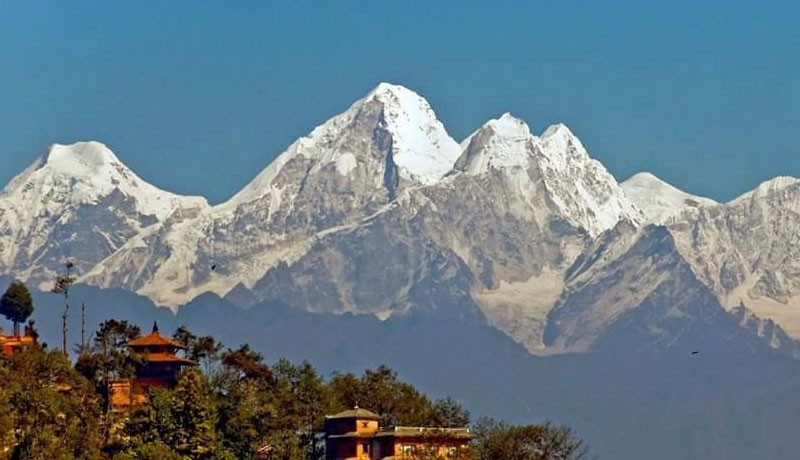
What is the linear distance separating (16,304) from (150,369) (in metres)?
16.1

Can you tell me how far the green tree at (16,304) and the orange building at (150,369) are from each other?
1087 centimetres

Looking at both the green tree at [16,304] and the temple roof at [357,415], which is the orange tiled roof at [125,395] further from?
the green tree at [16,304]

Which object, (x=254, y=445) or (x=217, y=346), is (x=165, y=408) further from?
(x=217, y=346)

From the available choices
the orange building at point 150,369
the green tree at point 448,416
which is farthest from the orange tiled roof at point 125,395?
the green tree at point 448,416

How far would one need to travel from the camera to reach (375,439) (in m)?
156

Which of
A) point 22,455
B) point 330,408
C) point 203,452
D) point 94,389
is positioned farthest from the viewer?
point 330,408

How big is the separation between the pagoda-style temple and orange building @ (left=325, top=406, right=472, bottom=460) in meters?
11.5

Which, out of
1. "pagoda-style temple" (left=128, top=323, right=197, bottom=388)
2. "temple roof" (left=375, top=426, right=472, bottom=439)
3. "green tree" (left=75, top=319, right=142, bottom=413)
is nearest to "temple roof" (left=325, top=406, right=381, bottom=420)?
"temple roof" (left=375, top=426, right=472, bottom=439)

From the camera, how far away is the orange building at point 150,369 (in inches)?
6152

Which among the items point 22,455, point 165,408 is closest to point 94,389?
point 165,408

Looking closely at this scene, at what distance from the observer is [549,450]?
154 metres

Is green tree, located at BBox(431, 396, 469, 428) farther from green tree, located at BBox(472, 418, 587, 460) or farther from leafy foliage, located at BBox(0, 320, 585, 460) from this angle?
green tree, located at BBox(472, 418, 587, 460)

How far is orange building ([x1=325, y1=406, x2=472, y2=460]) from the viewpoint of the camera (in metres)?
153

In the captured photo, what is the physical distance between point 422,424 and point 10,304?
3170cm
